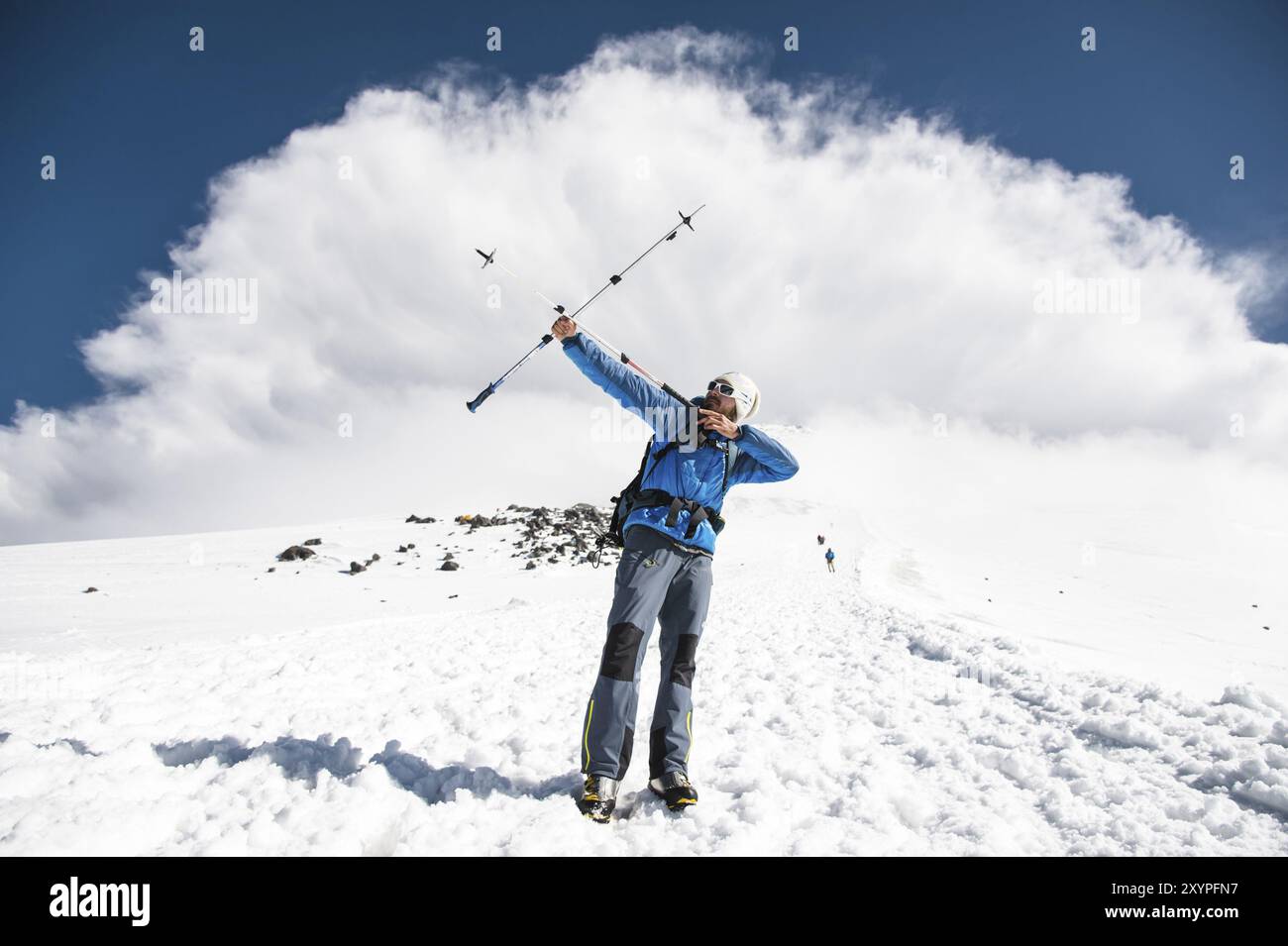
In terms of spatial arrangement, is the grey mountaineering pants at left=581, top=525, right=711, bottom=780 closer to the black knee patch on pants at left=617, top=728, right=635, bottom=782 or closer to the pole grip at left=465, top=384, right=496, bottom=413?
the black knee patch on pants at left=617, top=728, right=635, bottom=782

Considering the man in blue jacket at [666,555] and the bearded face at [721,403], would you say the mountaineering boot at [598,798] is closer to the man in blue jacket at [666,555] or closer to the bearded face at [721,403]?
the man in blue jacket at [666,555]

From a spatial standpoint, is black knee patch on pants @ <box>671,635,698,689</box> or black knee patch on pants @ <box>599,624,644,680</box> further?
black knee patch on pants @ <box>671,635,698,689</box>

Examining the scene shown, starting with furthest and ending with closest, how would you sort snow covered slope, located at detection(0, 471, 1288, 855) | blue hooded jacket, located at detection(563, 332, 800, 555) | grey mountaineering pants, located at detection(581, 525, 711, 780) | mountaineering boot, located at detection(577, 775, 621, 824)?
blue hooded jacket, located at detection(563, 332, 800, 555), grey mountaineering pants, located at detection(581, 525, 711, 780), mountaineering boot, located at detection(577, 775, 621, 824), snow covered slope, located at detection(0, 471, 1288, 855)

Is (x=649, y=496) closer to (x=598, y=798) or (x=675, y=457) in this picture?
(x=675, y=457)

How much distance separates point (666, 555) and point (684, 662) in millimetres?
818

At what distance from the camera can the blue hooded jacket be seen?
441 cm

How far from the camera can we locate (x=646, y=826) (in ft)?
11.6

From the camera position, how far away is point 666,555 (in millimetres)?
4258

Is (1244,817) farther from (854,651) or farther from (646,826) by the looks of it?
(854,651)

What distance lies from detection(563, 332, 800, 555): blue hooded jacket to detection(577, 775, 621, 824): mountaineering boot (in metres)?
1.70

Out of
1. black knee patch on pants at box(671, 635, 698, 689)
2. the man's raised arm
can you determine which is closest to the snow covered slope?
black knee patch on pants at box(671, 635, 698, 689)

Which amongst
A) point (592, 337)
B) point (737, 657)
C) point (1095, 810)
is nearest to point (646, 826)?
point (1095, 810)
